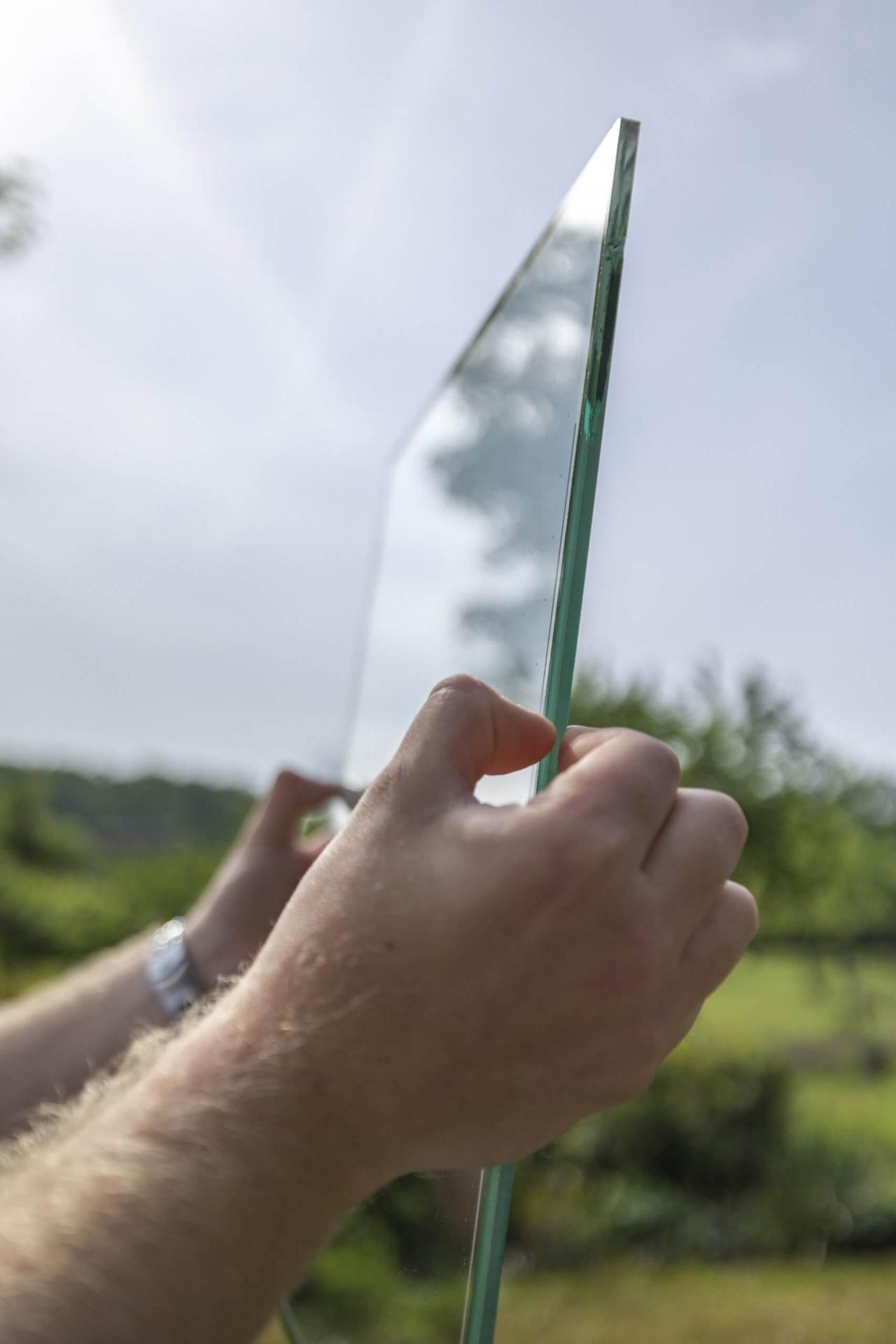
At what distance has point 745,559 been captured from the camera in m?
4.84

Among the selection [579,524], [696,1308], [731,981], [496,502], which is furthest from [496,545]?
[731,981]

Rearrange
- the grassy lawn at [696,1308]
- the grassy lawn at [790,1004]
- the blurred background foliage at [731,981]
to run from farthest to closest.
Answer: the grassy lawn at [790,1004]
the blurred background foliage at [731,981]
the grassy lawn at [696,1308]

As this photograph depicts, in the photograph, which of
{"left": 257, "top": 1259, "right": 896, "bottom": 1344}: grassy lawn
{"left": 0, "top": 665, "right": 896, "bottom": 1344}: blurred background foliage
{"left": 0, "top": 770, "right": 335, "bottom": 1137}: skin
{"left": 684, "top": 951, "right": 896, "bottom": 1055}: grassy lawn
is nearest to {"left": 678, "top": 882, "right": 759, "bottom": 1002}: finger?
{"left": 0, "top": 770, "right": 335, "bottom": 1137}: skin

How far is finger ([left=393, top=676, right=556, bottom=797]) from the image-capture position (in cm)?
48

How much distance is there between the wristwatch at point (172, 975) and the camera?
1.13 metres

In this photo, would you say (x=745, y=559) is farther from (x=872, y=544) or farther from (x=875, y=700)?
(x=875, y=700)

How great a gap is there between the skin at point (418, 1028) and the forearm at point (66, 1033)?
2.19ft

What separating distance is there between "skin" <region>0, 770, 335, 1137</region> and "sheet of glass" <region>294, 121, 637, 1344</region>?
12 centimetres

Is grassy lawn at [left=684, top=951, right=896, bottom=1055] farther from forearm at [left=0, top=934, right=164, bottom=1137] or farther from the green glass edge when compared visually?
the green glass edge

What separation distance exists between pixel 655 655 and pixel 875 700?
1528mm

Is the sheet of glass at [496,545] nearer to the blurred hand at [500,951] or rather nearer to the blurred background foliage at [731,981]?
the blurred hand at [500,951]

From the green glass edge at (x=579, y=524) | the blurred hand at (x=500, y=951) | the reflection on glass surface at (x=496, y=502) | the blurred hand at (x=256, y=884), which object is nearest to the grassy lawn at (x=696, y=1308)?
the blurred hand at (x=256, y=884)

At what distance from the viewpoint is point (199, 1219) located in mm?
445

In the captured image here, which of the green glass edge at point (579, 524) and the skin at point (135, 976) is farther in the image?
the skin at point (135, 976)
